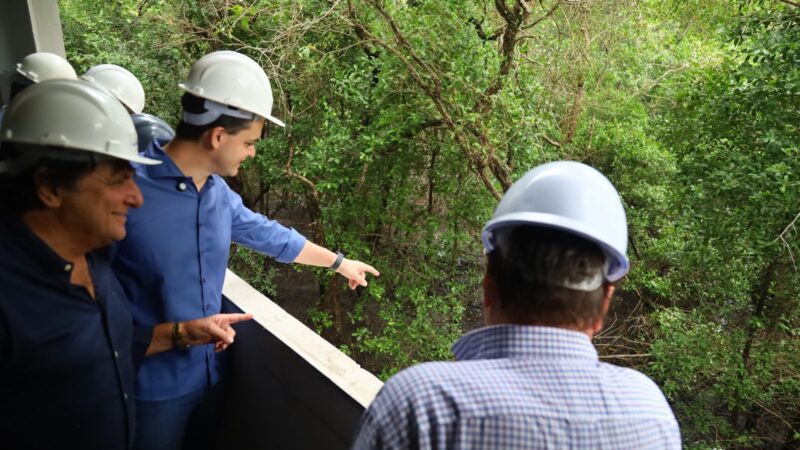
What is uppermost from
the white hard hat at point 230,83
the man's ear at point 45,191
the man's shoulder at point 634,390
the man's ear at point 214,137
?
the white hard hat at point 230,83

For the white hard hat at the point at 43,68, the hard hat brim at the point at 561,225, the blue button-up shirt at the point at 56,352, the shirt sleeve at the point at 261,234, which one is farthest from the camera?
the white hard hat at the point at 43,68

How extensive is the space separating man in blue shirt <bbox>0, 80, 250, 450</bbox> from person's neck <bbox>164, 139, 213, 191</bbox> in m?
0.37

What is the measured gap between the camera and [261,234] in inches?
86.4

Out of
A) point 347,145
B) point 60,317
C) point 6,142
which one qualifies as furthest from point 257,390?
point 347,145

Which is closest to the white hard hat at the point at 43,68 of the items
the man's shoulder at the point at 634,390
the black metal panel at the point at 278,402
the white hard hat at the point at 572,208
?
the black metal panel at the point at 278,402

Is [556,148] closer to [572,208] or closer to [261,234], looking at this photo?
[261,234]

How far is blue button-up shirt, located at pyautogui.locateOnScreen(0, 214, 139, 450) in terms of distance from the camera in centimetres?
127

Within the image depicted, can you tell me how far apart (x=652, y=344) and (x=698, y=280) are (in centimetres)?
90

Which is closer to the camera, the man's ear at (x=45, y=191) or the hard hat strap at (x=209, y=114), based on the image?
the man's ear at (x=45, y=191)

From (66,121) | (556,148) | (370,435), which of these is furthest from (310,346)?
(556,148)

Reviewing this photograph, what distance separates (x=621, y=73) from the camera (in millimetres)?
7301

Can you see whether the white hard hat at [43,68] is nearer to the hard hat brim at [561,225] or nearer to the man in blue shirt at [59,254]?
the man in blue shirt at [59,254]

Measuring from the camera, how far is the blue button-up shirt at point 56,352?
1.27 metres

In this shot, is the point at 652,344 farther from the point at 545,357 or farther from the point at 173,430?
the point at 545,357
